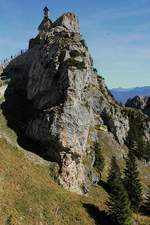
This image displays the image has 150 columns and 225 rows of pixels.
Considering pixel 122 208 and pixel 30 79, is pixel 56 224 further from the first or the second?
pixel 30 79

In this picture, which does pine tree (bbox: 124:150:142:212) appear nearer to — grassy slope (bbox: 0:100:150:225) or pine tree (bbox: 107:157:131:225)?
grassy slope (bbox: 0:100:150:225)

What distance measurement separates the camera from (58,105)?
9381 cm

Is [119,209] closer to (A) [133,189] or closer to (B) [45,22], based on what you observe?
(A) [133,189]

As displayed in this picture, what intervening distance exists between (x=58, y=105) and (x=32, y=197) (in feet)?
83.0

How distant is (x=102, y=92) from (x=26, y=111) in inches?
Result: 2387

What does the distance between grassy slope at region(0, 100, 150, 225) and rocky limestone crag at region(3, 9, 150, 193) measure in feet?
14.3

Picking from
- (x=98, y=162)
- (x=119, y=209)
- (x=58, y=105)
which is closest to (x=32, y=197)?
(x=119, y=209)

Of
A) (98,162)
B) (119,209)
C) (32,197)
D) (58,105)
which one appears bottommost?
(119,209)

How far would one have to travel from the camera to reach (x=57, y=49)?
10238 centimetres

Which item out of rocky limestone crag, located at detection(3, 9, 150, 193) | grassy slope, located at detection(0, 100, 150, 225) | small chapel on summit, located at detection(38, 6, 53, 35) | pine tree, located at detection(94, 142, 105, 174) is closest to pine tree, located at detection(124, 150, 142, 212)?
pine tree, located at detection(94, 142, 105, 174)

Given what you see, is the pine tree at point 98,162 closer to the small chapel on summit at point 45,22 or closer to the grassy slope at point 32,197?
the grassy slope at point 32,197

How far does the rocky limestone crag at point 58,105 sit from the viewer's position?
90.3 metres

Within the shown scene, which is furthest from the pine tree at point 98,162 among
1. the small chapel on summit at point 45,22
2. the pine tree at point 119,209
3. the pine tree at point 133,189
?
the small chapel on summit at point 45,22

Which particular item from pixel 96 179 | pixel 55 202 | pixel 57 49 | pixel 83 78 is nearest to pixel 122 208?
pixel 55 202
